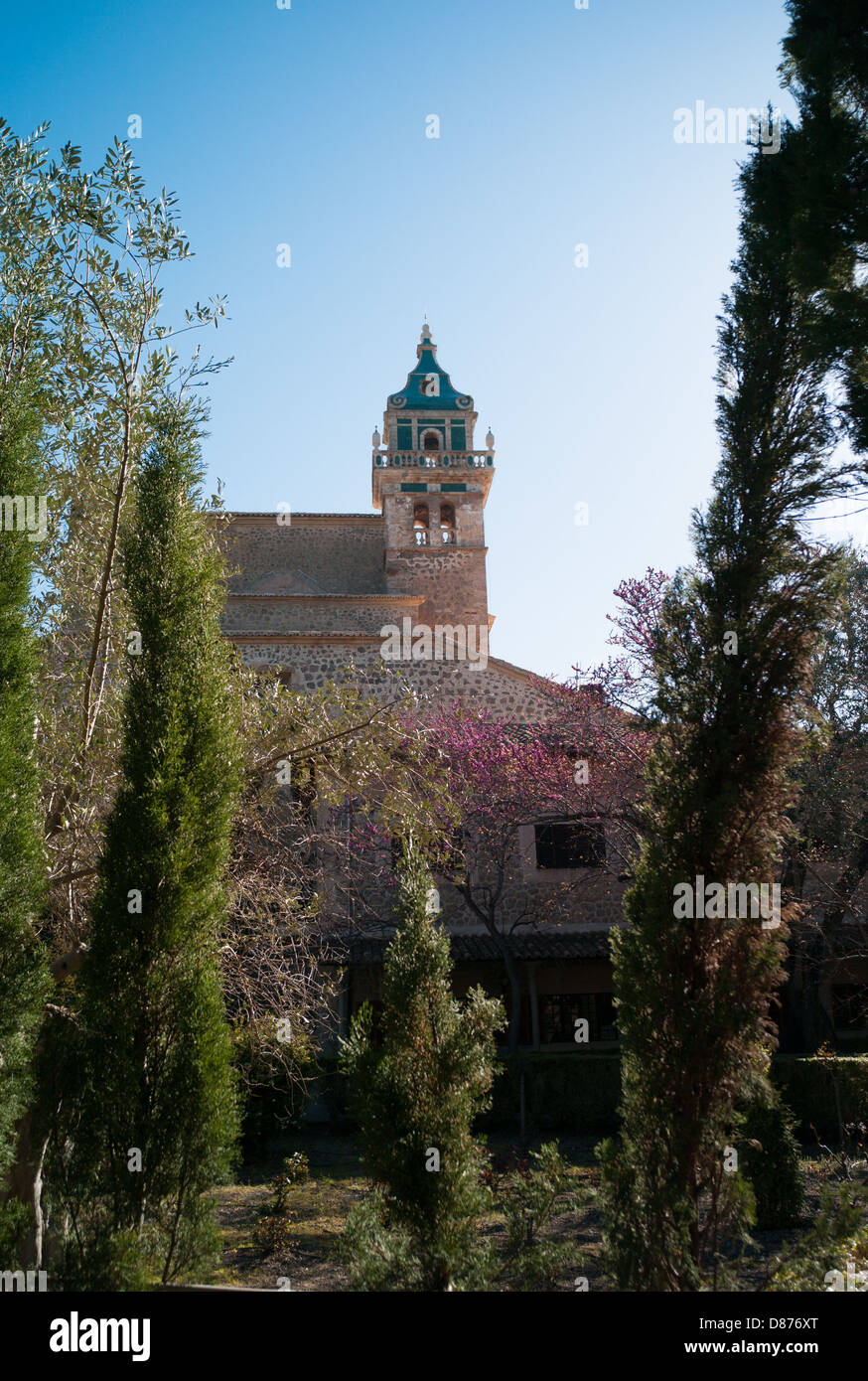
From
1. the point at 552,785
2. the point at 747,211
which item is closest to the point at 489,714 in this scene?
the point at 552,785

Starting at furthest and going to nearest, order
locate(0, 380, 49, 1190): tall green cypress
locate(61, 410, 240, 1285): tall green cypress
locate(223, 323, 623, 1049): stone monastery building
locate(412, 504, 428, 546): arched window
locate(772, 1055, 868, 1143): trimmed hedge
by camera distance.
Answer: locate(412, 504, 428, 546): arched window
locate(223, 323, 623, 1049): stone monastery building
locate(772, 1055, 868, 1143): trimmed hedge
locate(0, 380, 49, 1190): tall green cypress
locate(61, 410, 240, 1285): tall green cypress

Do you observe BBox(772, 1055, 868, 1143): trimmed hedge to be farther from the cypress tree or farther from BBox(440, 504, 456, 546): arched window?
BBox(440, 504, 456, 546): arched window

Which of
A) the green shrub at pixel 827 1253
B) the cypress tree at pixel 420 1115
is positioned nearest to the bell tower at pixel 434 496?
the cypress tree at pixel 420 1115

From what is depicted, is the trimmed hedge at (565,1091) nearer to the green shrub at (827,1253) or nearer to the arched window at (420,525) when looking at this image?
the green shrub at (827,1253)

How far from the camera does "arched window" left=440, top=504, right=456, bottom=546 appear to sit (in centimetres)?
2808

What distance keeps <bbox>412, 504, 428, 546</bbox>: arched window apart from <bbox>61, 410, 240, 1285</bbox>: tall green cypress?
73.7ft

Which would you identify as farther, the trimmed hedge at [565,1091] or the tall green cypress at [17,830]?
the trimmed hedge at [565,1091]

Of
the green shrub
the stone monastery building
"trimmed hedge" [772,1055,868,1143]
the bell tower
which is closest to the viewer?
the green shrub

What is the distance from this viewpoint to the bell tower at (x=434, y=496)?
2719cm

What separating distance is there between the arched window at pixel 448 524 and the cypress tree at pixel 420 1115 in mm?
22610

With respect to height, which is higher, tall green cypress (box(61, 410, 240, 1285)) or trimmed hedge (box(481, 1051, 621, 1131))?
tall green cypress (box(61, 410, 240, 1285))

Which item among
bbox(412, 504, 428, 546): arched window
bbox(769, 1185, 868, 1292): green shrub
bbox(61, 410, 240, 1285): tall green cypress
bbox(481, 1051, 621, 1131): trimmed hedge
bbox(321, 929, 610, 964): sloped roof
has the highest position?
bbox(412, 504, 428, 546): arched window

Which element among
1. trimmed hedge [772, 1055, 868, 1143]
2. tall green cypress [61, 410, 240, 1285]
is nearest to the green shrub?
tall green cypress [61, 410, 240, 1285]
